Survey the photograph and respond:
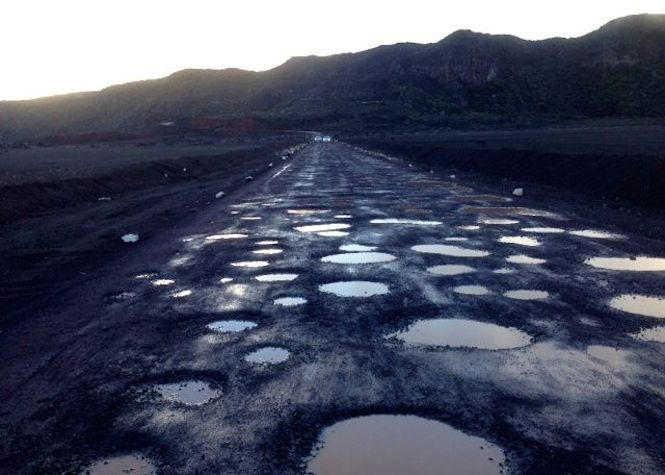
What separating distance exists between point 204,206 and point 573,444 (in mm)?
19049

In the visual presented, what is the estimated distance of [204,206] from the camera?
22609mm

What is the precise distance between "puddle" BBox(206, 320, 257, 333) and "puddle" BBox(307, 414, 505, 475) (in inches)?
120

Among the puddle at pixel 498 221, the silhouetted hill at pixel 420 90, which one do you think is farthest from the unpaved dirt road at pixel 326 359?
the silhouetted hill at pixel 420 90

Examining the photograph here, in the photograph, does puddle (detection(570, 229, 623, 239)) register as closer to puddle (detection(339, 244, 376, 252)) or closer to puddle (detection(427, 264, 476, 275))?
puddle (detection(427, 264, 476, 275))

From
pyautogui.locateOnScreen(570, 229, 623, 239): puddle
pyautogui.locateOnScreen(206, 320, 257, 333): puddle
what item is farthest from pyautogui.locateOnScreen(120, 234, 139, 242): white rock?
pyautogui.locateOnScreen(570, 229, 623, 239): puddle

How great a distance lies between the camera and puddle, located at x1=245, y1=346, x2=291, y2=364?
7.03 m

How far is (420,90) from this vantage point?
149m

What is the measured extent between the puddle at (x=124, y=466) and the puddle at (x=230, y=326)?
3264 millimetres

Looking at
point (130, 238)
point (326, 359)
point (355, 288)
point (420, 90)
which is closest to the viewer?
point (326, 359)

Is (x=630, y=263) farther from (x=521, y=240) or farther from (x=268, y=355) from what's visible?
(x=268, y=355)

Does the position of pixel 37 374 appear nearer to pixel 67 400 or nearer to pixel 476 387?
pixel 67 400

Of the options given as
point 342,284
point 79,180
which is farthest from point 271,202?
point 342,284

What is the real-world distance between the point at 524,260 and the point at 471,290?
265 cm

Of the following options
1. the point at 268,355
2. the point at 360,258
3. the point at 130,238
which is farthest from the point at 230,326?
the point at 130,238
